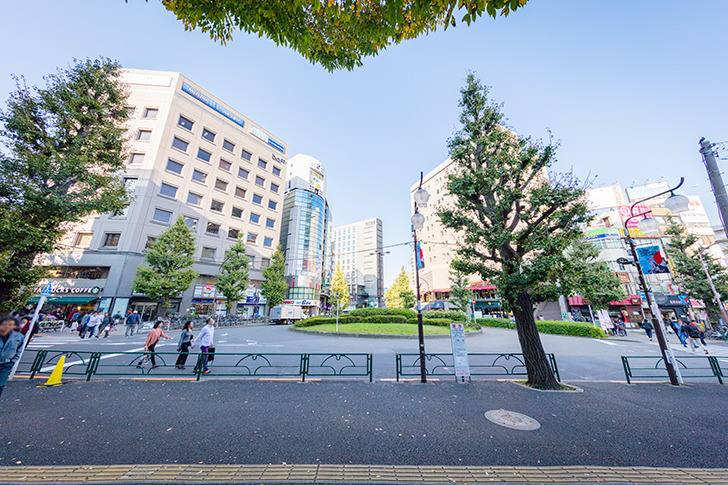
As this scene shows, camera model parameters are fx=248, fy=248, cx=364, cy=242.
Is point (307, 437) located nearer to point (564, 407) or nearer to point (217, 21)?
point (564, 407)

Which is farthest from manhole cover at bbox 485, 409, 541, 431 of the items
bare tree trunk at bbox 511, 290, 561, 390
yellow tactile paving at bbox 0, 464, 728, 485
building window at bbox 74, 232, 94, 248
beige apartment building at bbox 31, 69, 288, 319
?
building window at bbox 74, 232, 94, 248

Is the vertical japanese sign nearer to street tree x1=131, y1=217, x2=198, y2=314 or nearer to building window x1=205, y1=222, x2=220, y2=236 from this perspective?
street tree x1=131, y1=217, x2=198, y2=314

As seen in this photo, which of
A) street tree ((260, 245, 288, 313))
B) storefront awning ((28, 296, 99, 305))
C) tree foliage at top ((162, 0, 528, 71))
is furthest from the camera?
street tree ((260, 245, 288, 313))

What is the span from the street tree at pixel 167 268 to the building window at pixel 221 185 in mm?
11517

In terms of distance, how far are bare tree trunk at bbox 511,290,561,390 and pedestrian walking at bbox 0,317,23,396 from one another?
37.7 feet

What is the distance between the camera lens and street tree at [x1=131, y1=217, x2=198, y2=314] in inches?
909

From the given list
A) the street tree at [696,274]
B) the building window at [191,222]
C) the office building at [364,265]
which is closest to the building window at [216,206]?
the building window at [191,222]

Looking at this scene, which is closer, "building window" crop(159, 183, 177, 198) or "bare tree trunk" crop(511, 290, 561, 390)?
"bare tree trunk" crop(511, 290, 561, 390)

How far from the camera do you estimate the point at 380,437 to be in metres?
4.25

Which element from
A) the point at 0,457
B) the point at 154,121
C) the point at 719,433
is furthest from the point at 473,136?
the point at 154,121

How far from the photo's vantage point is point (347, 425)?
4.69m

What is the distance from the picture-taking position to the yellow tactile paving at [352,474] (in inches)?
121

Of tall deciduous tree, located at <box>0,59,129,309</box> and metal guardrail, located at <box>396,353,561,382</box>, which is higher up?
tall deciduous tree, located at <box>0,59,129,309</box>

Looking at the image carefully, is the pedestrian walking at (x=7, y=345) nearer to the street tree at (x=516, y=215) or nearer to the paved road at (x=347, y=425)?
the paved road at (x=347, y=425)
